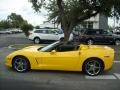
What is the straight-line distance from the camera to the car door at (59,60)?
1101 centimetres

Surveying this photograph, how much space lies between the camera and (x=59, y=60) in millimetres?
11047

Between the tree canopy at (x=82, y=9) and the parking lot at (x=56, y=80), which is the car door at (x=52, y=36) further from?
the parking lot at (x=56, y=80)

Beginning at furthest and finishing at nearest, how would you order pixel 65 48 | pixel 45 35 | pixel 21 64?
pixel 45 35
pixel 65 48
pixel 21 64

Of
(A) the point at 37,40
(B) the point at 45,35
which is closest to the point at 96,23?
(B) the point at 45,35

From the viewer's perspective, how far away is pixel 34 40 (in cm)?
3130

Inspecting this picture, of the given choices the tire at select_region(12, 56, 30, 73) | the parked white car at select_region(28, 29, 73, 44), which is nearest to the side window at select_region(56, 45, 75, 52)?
the tire at select_region(12, 56, 30, 73)

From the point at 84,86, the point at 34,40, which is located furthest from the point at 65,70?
the point at 34,40

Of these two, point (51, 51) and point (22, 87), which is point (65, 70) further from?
point (22, 87)

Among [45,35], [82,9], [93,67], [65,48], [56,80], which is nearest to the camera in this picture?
[56,80]

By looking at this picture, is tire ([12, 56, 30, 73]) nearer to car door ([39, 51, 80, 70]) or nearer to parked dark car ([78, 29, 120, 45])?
car door ([39, 51, 80, 70])

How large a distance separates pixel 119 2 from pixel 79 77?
46.1ft

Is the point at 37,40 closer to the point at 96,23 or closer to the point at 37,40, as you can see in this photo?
the point at 37,40

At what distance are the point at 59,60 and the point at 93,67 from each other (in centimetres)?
118

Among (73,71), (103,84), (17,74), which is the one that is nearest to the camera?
(103,84)
